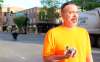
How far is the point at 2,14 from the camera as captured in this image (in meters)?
135

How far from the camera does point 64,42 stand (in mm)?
4461

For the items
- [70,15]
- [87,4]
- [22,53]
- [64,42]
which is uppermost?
[70,15]

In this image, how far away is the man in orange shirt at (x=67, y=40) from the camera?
4.45 meters

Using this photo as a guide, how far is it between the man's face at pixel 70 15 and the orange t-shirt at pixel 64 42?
69mm

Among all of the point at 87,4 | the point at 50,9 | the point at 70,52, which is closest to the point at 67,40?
the point at 70,52

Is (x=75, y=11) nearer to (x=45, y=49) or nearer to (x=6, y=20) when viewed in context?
(x=45, y=49)

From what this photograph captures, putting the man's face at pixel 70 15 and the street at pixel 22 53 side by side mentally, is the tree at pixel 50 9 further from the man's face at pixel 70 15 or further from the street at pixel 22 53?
the man's face at pixel 70 15

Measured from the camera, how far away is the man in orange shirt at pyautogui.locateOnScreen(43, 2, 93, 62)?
445 cm

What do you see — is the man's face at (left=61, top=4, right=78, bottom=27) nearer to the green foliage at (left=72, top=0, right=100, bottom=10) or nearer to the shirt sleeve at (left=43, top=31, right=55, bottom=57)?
the shirt sleeve at (left=43, top=31, right=55, bottom=57)

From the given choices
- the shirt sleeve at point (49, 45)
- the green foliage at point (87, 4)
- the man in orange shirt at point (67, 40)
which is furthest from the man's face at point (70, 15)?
the green foliage at point (87, 4)

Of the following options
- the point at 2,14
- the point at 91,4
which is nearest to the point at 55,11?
the point at 91,4

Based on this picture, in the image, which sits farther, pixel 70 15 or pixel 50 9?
pixel 50 9

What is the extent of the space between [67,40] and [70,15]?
277 millimetres

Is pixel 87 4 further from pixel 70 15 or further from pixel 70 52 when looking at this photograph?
pixel 70 52
